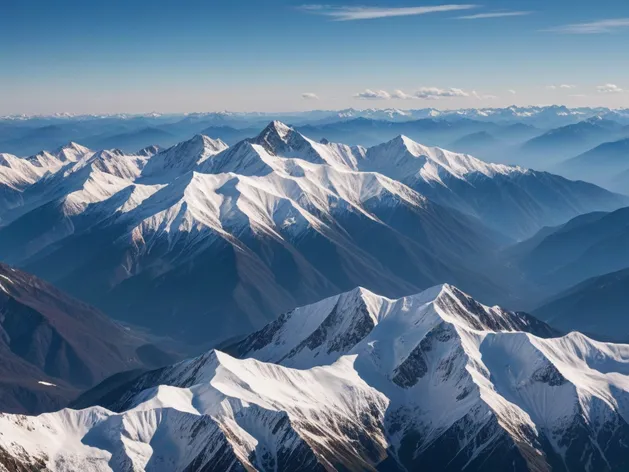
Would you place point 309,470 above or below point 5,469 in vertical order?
below

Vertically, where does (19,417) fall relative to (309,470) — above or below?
above

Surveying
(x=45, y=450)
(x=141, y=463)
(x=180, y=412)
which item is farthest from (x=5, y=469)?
(x=180, y=412)

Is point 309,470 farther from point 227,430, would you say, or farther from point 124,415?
point 124,415

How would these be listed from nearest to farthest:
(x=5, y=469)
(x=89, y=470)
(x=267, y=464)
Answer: (x=5, y=469) → (x=89, y=470) → (x=267, y=464)

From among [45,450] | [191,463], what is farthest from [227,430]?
[45,450]

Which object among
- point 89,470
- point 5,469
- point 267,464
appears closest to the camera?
point 5,469

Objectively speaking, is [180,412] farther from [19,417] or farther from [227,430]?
[19,417]

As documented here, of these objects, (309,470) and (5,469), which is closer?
(5,469)

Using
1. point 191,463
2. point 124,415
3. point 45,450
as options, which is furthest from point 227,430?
point 45,450

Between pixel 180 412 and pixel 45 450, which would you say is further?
pixel 180 412
